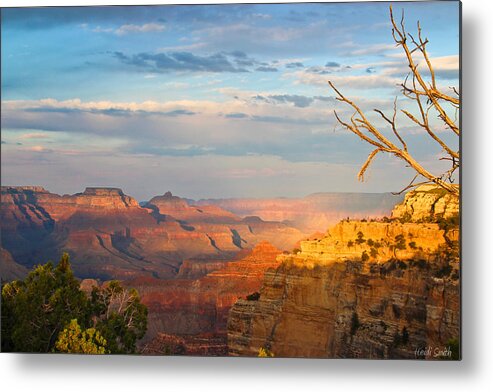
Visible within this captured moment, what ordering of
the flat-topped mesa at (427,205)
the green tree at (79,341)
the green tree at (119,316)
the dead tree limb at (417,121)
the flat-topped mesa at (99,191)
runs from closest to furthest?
the dead tree limb at (417,121) → the flat-topped mesa at (427,205) → the green tree at (79,341) → the green tree at (119,316) → the flat-topped mesa at (99,191)

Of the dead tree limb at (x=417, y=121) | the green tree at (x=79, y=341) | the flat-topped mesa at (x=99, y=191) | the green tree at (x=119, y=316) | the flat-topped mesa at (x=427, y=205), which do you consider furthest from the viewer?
the flat-topped mesa at (x=99, y=191)

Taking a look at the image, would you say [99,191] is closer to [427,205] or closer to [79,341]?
[79,341]

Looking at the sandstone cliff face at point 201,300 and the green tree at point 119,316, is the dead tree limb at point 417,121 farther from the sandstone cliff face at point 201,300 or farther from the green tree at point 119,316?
the green tree at point 119,316

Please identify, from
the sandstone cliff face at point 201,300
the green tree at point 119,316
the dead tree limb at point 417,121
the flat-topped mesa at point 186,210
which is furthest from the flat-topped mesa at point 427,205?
the green tree at point 119,316

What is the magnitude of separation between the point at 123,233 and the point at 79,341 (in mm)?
929

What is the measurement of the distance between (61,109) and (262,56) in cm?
167

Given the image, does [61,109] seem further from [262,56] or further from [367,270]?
[367,270]

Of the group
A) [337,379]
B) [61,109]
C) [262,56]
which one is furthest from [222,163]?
[337,379]

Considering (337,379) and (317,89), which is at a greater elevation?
(317,89)

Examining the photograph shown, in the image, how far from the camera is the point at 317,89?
21.6 ft

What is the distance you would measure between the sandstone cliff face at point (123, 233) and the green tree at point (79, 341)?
0.46m

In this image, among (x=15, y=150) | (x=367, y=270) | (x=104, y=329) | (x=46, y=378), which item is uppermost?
(x=15, y=150)

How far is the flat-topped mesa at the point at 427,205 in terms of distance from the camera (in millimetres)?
6238

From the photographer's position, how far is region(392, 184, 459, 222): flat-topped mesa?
20.5 ft
